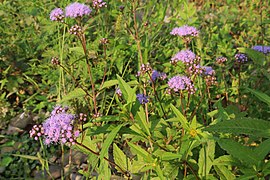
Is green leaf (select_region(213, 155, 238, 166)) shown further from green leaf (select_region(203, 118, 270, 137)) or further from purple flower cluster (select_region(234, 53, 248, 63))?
purple flower cluster (select_region(234, 53, 248, 63))

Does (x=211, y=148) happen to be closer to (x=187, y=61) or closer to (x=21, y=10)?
(x=187, y=61)

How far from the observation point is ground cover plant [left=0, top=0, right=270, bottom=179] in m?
1.62

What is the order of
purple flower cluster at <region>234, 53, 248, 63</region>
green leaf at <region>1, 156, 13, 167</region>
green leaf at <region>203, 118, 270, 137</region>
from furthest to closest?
green leaf at <region>1, 156, 13, 167</region>, purple flower cluster at <region>234, 53, 248, 63</region>, green leaf at <region>203, 118, 270, 137</region>

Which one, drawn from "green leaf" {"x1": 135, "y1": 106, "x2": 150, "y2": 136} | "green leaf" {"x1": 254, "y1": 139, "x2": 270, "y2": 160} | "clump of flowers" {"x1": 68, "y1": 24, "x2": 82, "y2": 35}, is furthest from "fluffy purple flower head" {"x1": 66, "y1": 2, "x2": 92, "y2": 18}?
"green leaf" {"x1": 254, "y1": 139, "x2": 270, "y2": 160}

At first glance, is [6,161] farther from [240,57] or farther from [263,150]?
[263,150]

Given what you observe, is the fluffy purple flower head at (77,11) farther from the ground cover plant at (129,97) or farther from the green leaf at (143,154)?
the green leaf at (143,154)

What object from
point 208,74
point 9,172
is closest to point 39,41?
point 9,172

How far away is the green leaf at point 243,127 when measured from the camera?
1329mm

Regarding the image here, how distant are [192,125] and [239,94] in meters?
0.98

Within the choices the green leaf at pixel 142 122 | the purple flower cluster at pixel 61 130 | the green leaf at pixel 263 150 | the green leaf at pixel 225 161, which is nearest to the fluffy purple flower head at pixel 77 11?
the purple flower cluster at pixel 61 130

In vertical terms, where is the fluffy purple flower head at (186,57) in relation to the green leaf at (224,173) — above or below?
above

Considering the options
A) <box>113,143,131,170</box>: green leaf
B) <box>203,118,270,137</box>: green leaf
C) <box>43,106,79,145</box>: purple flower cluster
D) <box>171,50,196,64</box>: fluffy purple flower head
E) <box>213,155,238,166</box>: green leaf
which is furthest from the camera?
<box>171,50,196,64</box>: fluffy purple flower head

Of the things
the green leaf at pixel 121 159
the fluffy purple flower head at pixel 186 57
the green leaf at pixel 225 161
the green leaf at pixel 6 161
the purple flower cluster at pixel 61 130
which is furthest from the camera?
the green leaf at pixel 6 161

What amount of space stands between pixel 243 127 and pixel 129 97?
48 centimetres
